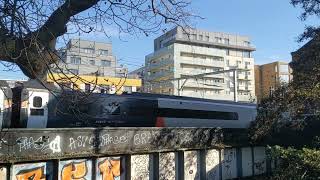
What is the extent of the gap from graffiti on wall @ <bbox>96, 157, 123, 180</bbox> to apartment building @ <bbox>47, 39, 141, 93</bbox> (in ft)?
37.7

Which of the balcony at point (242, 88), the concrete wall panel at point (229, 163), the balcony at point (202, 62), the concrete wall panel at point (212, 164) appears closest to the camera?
the concrete wall panel at point (212, 164)

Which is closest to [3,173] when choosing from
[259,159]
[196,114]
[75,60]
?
[75,60]

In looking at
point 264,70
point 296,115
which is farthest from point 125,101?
point 264,70

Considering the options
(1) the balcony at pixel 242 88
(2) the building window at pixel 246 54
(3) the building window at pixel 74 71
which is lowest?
(3) the building window at pixel 74 71

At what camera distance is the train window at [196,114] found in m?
29.4

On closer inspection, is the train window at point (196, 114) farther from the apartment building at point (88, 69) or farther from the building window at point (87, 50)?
the building window at point (87, 50)

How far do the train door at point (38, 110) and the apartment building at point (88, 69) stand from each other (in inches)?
613

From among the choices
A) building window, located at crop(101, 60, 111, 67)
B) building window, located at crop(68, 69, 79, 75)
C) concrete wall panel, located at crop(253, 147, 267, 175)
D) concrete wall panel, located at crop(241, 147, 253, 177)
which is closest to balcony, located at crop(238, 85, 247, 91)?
concrete wall panel, located at crop(253, 147, 267, 175)

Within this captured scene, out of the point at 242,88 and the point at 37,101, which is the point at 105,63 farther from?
the point at 242,88

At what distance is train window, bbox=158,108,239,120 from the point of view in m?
29.4

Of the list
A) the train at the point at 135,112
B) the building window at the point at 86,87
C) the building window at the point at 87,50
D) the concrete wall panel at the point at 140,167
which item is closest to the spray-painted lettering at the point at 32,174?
the train at the point at 135,112

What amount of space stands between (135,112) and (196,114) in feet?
17.1

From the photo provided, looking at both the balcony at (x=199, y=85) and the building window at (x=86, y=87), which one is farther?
the balcony at (x=199, y=85)

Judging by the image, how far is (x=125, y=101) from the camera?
27281 mm
